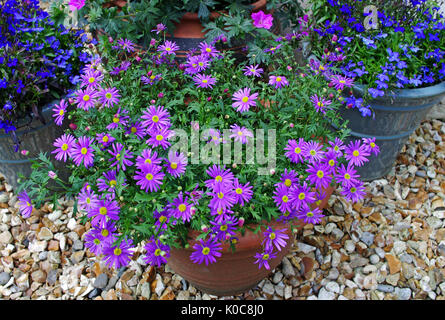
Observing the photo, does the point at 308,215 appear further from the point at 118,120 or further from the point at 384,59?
the point at 384,59

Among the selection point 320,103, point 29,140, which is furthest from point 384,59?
point 29,140

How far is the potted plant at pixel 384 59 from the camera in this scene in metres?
1.86

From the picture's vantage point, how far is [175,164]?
1.20 m

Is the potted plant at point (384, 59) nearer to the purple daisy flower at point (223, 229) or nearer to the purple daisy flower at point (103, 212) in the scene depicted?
the purple daisy flower at point (223, 229)

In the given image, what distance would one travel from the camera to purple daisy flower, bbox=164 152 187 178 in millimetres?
1204

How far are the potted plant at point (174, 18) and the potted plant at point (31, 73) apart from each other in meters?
0.12

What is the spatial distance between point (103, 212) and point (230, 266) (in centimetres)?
52

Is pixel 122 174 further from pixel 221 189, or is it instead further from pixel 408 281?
pixel 408 281

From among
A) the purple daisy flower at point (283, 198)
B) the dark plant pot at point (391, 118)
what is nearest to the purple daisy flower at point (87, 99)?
the purple daisy flower at point (283, 198)

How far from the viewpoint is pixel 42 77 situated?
69.1 inches

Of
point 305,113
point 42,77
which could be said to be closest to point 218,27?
point 305,113

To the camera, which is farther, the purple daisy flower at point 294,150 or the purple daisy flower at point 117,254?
the purple daisy flower at point 294,150

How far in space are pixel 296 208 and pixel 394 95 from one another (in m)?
0.99

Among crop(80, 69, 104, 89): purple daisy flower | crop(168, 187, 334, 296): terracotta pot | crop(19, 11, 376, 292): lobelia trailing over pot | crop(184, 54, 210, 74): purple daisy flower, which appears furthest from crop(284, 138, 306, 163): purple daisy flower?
crop(80, 69, 104, 89): purple daisy flower
